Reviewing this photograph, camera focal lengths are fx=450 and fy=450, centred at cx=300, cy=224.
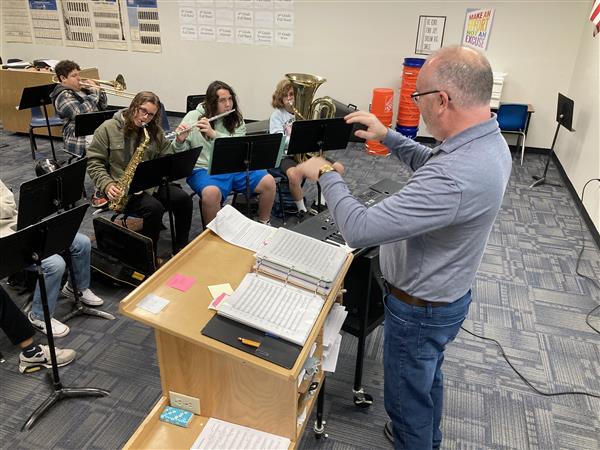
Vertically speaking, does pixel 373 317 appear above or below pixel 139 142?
below

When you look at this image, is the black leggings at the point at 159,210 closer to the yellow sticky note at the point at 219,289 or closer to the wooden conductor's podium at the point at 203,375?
the wooden conductor's podium at the point at 203,375

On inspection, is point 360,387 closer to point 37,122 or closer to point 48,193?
point 48,193

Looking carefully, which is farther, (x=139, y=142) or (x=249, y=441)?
(x=139, y=142)

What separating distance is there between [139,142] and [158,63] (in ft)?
15.5

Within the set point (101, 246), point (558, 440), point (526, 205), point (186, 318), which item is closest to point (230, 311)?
point (186, 318)

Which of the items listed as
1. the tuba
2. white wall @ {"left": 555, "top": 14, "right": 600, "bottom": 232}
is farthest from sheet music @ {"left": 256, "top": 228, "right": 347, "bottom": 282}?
white wall @ {"left": 555, "top": 14, "right": 600, "bottom": 232}

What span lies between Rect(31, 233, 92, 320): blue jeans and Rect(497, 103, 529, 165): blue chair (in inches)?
211

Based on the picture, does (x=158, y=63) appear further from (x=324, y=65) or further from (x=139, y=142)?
(x=139, y=142)

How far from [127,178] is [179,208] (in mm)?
514

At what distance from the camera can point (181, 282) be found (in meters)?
1.68

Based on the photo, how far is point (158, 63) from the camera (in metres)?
7.50

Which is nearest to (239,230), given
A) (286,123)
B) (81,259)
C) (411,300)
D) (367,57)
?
(411,300)

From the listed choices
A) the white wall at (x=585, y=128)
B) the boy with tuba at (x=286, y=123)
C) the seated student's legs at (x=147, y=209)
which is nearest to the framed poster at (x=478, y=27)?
the white wall at (x=585, y=128)

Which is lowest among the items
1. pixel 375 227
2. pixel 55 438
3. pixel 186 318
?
pixel 55 438
